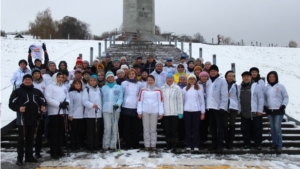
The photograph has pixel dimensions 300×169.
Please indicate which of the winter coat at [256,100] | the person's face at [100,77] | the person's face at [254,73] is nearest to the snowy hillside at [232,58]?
the person's face at [254,73]

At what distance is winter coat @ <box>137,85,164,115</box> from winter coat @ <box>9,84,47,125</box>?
2310 mm

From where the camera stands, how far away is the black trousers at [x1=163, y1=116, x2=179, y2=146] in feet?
22.7

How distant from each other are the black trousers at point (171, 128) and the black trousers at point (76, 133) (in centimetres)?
210

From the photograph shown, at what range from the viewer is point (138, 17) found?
1292 inches

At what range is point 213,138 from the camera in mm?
6875

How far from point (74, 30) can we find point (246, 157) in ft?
184

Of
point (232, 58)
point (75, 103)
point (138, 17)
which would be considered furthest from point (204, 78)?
point (138, 17)

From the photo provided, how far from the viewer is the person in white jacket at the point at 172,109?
689 cm

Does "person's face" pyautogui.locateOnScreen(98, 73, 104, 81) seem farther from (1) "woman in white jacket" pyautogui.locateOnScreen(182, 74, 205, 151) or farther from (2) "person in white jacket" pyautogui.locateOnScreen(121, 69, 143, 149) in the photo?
(1) "woman in white jacket" pyautogui.locateOnScreen(182, 74, 205, 151)

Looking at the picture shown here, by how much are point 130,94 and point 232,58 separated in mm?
14591

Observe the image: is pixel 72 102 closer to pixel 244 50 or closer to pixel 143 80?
pixel 143 80

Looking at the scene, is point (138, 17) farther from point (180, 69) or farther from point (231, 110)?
point (231, 110)

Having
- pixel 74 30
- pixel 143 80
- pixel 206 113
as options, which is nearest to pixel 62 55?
pixel 143 80

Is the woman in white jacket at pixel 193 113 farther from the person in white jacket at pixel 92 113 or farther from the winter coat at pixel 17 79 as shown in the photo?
the winter coat at pixel 17 79
